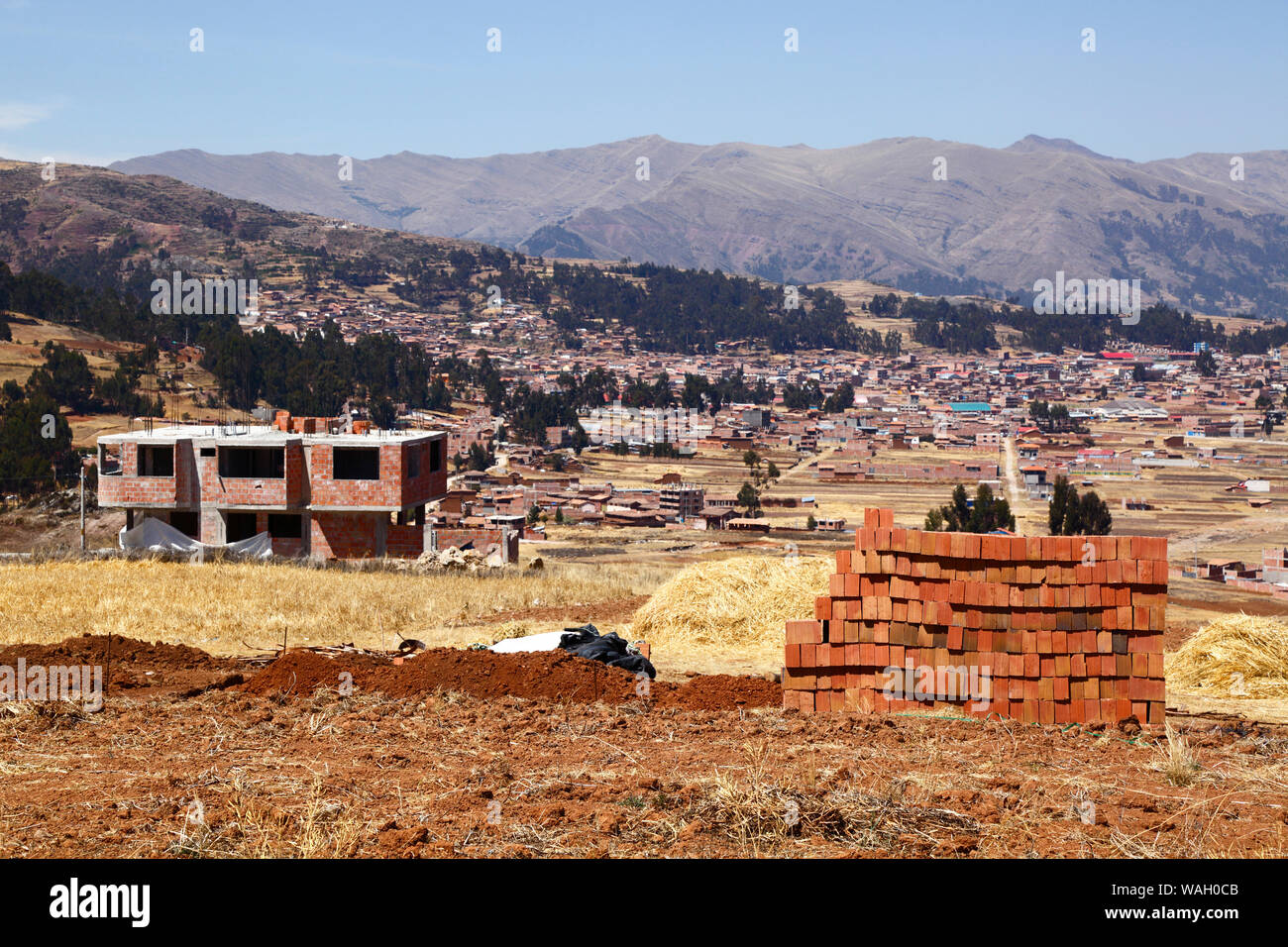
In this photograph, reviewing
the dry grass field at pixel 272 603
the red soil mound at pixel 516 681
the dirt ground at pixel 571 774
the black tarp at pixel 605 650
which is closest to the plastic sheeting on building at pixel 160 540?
the dry grass field at pixel 272 603

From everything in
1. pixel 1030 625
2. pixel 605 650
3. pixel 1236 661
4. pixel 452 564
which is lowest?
pixel 452 564

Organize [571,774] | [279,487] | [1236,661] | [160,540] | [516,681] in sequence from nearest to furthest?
1. [571,774]
2. [516,681]
3. [1236,661]
4. [160,540]
5. [279,487]

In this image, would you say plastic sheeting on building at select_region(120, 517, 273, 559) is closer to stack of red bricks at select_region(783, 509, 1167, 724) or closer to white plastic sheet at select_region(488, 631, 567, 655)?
white plastic sheet at select_region(488, 631, 567, 655)

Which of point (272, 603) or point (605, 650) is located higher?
point (605, 650)

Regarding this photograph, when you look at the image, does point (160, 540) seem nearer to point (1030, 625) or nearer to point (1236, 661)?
point (1236, 661)

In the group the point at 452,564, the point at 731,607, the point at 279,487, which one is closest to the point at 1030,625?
the point at 731,607

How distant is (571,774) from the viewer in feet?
24.3

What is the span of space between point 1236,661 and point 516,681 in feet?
25.0

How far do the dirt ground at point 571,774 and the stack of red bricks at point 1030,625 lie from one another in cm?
43

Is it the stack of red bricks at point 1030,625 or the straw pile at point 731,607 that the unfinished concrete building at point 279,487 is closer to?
the straw pile at point 731,607

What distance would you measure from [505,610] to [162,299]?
107 metres

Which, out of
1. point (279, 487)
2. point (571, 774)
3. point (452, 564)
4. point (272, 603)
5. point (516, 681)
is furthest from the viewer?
point (279, 487)

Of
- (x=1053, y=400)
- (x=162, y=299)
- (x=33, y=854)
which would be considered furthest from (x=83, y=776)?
(x=1053, y=400)

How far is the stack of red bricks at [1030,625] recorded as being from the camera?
31.0 ft
